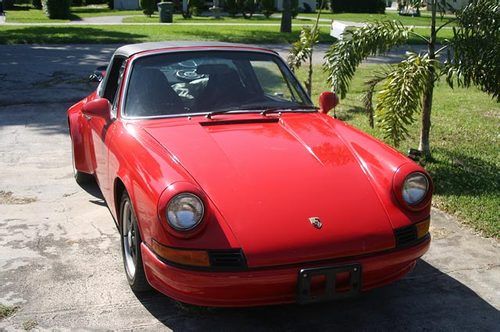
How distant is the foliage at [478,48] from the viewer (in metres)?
5.62

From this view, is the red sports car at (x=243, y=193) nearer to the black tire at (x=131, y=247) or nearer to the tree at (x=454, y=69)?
the black tire at (x=131, y=247)

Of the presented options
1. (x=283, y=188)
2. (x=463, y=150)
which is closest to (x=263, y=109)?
(x=283, y=188)

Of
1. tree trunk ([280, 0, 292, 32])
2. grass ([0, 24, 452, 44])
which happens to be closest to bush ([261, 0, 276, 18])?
grass ([0, 24, 452, 44])

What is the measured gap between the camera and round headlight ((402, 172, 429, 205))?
132 inches

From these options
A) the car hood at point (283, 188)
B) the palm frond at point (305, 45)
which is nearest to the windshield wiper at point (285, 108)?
the car hood at point (283, 188)

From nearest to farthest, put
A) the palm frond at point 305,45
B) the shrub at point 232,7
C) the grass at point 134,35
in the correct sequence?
the palm frond at point 305,45 < the grass at point 134,35 < the shrub at point 232,7

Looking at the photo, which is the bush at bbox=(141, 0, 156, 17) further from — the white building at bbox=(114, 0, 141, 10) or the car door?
the car door

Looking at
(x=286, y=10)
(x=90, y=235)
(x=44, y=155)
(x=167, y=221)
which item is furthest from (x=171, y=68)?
(x=286, y=10)

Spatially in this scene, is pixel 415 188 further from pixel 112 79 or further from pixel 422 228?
pixel 112 79

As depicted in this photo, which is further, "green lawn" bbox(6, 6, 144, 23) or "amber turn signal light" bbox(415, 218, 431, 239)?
"green lawn" bbox(6, 6, 144, 23)

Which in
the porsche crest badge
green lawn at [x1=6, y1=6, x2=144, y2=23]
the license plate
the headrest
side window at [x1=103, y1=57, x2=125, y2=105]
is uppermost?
green lawn at [x1=6, y1=6, x2=144, y2=23]

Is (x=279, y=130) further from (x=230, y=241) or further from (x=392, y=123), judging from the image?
(x=392, y=123)

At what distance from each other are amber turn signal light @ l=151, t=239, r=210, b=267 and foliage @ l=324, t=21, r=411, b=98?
3.76 meters

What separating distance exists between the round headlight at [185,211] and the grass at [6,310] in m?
1.22
